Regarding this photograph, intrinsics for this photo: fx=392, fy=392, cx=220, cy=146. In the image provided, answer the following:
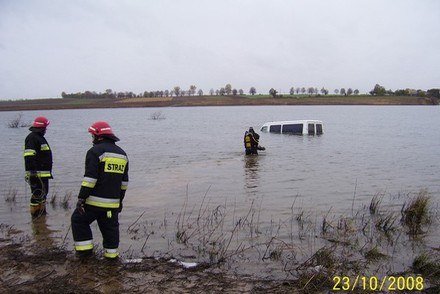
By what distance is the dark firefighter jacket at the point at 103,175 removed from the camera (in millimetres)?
5180

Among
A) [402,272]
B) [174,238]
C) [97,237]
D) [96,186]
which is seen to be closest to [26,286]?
[96,186]

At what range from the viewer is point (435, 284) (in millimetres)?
4988

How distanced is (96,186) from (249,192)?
6.31 metres

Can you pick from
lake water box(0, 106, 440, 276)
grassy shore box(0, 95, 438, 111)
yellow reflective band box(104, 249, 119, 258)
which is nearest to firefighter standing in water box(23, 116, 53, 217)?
lake water box(0, 106, 440, 276)

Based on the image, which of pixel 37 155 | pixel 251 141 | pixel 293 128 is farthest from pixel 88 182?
pixel 293 128

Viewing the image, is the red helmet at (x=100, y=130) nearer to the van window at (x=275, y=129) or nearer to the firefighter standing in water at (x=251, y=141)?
the firefighter standing in water at (x=251, y=141)

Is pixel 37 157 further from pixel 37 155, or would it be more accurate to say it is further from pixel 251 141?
pixel 251 141

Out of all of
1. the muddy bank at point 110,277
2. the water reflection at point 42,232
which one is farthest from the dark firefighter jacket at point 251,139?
the muddy bank at point 110,277

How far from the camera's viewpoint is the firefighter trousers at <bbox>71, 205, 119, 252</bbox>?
213 inches

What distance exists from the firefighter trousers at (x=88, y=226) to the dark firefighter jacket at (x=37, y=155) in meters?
2.61

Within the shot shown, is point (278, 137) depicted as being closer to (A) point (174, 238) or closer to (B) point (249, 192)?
(B) point (249, 192)

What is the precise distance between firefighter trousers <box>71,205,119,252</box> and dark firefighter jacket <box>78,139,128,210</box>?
132 mm

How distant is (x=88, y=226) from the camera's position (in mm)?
5531

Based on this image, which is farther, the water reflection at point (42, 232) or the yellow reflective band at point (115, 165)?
the water reflection at point (42, 232)
